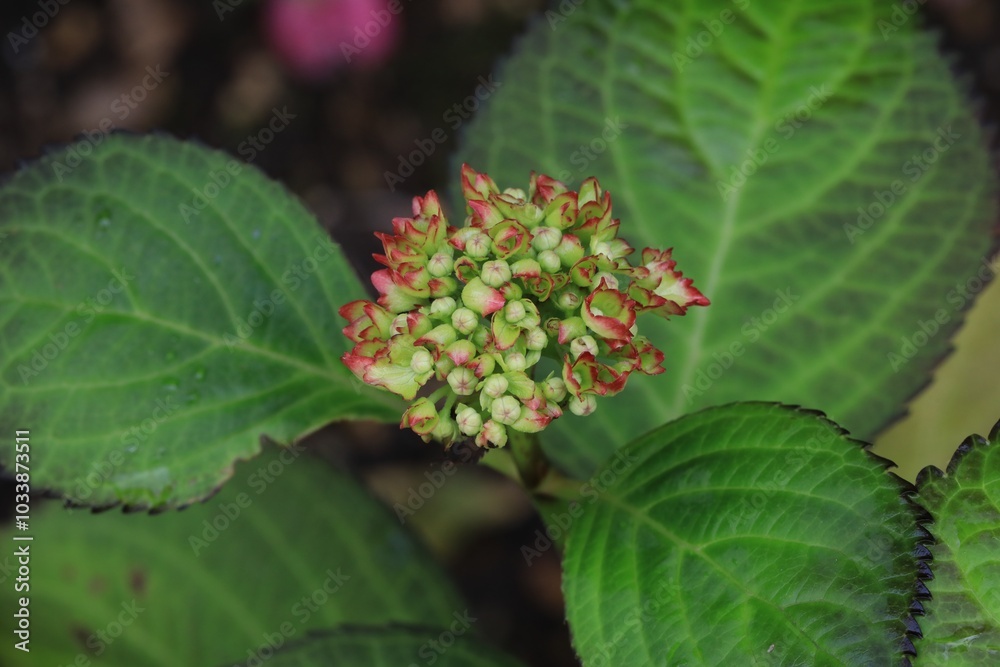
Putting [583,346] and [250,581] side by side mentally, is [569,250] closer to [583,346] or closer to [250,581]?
[583,346]

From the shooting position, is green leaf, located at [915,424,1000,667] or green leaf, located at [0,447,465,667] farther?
green leaf, located at [0,447,465,667]

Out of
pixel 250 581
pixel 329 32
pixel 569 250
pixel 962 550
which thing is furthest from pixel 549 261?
pixel 329 32

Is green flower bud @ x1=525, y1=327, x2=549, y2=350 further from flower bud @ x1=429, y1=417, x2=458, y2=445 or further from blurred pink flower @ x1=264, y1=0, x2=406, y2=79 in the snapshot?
blurred pink flower @ x1=264, y1=0, x2=406, y2=79

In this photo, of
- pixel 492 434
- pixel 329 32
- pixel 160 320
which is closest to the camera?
pixel 492 434

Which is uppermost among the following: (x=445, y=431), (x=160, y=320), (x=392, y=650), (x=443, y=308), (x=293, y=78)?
(x=443, y=308)

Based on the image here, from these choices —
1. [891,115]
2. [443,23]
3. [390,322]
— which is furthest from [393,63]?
[390,322]

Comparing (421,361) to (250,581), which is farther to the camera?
(250,581)

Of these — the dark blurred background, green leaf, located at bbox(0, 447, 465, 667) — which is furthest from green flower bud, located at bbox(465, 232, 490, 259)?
the dark blurred background

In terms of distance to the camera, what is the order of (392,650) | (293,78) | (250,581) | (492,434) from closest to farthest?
1. (492,434)
2. (392,650)
3. (250,581)
4. (293,78)
